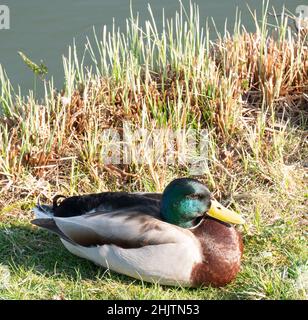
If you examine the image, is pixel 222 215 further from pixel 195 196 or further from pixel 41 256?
pixel 41 256

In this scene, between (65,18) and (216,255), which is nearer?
(216,255)

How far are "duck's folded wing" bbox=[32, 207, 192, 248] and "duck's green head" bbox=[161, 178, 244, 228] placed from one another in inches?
2.4

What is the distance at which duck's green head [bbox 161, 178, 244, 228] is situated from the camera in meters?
4.24

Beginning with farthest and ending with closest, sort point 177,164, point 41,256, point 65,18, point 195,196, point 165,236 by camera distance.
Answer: point 65,18, point 177,164, point 41,256, point 195,196, point 165,236

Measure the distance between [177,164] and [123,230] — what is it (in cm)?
112

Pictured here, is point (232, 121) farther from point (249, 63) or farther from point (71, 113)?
point (71, 113)

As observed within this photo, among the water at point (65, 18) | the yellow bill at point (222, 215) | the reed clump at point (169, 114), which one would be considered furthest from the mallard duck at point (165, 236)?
the water at point (65, 18)

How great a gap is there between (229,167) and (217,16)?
3541mm

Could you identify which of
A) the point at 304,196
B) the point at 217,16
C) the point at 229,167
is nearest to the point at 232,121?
the point at 229,167

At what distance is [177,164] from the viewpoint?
17.1 ft

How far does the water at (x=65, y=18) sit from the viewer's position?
26.0 feet

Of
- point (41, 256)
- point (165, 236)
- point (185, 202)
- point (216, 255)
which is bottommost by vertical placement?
point (41, 256)

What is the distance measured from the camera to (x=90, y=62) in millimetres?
7586

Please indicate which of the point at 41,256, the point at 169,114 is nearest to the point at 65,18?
Result: the point at 169,114
